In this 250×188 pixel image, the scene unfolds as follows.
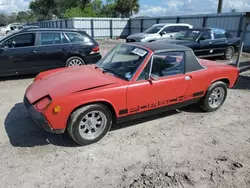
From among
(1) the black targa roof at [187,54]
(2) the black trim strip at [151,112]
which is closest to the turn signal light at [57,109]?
(2) the black trim strip at [151,112]

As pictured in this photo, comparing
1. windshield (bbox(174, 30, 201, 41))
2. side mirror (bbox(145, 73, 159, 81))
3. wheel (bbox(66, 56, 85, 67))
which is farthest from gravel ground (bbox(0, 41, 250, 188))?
windshield (bbox(174, 30, 201, 41))

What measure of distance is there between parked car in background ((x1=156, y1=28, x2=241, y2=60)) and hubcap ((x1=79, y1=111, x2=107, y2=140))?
718 cm

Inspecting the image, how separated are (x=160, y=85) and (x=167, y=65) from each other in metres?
0.46

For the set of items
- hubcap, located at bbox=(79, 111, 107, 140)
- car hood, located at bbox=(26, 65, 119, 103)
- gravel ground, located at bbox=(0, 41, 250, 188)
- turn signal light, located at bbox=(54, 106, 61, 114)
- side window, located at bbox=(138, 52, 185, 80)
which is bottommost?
gravel ground, located at bbox=(0, 41, 250, 188)

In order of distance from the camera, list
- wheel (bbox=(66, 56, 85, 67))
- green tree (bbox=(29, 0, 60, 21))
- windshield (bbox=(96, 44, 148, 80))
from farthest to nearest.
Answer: green tree (bbox=(29, 0, 60, 21))
wheel (bbox=(66, 56, 85, 67))
windshield (bbox=(96, 44, 148, 80))

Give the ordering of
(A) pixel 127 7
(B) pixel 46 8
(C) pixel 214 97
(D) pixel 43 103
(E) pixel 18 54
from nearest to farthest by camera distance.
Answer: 1. (D) pixel 43 103
2. (C) pixel 214 97
3. (E) pixel 18 54
4. (A) pixel 127 7
5. (B) pixel 46 8

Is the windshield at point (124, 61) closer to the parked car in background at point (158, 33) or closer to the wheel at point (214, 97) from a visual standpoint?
the wheel at point (214, 97)

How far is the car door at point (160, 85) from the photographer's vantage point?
358cm

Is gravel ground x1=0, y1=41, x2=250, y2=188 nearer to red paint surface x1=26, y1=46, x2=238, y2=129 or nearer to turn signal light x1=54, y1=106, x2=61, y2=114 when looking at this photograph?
red paint surface x1=26, y1=46, x2=238, y2=129

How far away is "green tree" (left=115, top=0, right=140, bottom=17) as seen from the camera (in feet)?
137

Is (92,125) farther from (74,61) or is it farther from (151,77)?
(74,61)

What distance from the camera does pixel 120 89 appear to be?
11.2 feet

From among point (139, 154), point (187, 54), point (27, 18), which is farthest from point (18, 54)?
point (27, 18)

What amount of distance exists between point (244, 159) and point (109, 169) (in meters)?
1.97
